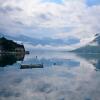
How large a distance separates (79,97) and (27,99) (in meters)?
9.11

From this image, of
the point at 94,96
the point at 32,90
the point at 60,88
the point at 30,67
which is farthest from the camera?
the point at 30,67

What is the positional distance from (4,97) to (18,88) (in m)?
10.2

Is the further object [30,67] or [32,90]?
[30,67]

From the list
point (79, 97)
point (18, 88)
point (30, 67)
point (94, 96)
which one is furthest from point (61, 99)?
point (30, 67)

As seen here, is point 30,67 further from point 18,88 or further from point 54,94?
point 54,94

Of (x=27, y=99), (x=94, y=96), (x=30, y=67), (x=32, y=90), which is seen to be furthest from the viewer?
(x=30, y=67)

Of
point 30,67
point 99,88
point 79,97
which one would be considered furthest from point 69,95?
point 30,67

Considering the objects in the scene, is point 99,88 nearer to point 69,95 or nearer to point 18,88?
point 69,95

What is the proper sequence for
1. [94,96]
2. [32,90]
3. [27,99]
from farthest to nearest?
1. [32,90]
2. [94,96]
3. [27,99]

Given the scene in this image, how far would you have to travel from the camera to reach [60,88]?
58625 mm

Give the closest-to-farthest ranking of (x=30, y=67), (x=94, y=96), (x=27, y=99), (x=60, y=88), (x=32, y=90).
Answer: (x=27, y=99) < (x=94, y=96) < (x=32, y=90) < (x=60, y=88) < (x=30, y=67)

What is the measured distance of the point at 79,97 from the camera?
4769 centimetres

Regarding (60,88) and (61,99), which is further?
(60,88)

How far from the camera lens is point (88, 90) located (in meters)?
55.7
